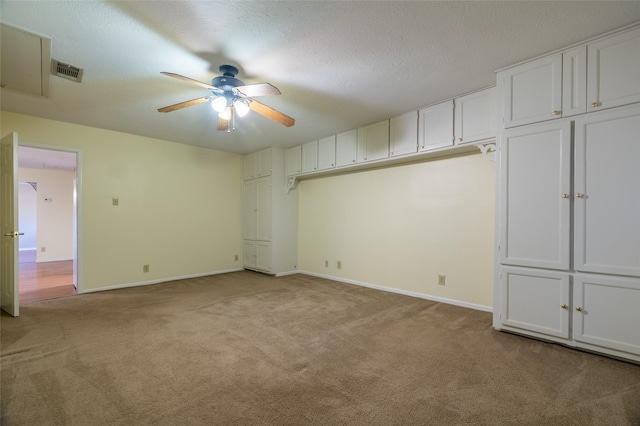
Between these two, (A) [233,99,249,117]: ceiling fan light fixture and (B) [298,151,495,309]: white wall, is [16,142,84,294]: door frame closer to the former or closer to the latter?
(A) [233,99,249,117]: ceiling fan light fixture

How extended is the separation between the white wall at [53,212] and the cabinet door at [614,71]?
32.2 feet

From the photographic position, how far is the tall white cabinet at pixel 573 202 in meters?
2.08

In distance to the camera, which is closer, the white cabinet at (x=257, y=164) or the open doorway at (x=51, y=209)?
the white cabinet at (x=257, y=164)

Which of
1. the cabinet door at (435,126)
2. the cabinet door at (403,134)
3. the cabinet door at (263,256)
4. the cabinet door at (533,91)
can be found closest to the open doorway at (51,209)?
the cabinet door at (263,256)

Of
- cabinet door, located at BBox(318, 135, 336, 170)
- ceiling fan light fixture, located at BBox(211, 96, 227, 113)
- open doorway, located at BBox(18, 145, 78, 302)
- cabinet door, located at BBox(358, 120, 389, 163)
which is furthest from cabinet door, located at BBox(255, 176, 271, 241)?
open doorway, located at BBox(18, 145, 78, 302)

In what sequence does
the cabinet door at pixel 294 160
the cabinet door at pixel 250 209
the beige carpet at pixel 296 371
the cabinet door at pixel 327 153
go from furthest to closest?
the cabinet door at pixel 250 209
the cabinet door at pixel 294 160
the cabinet door at pixel 327 153
the beige carpet at pixel 296 371

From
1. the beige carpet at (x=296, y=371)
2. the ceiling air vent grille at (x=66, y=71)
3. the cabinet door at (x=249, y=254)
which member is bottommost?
the beige carpet at (x=296, y=371)

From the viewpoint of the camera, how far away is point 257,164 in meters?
5.62

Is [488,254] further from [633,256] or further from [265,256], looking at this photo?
[265,256]

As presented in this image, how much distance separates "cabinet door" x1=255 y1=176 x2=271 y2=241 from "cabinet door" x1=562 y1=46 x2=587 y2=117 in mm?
4270

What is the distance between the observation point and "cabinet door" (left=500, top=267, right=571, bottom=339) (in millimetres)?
2338

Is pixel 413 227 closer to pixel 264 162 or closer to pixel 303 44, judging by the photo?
pixel 303 44

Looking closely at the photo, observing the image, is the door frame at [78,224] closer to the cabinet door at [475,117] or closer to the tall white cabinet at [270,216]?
the tall white cabinet at [270,216]

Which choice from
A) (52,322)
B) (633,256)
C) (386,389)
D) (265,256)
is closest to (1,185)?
(52,322)
